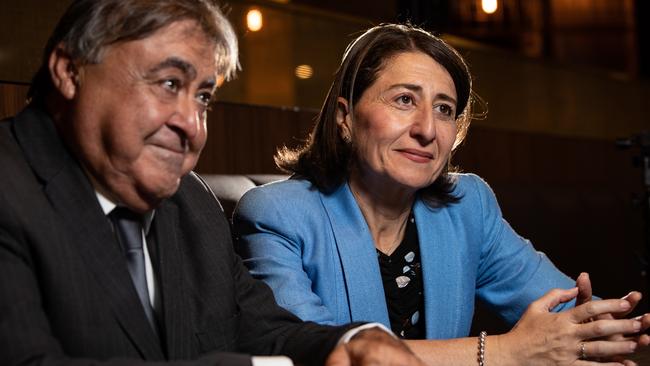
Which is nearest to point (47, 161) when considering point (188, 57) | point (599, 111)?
point (188, 57)

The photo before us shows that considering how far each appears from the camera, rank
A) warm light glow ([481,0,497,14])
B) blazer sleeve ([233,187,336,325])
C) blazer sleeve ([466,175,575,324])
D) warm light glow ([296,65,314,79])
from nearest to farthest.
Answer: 1. blazer sleeve ([233,187,336,325])
2. blazer sleeve ([466,175,575,324])
3. warm light glow ([296,65,314,79])
4. warm light glow ([481,0,497,14])

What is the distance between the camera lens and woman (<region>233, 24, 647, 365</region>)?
6.61 feet

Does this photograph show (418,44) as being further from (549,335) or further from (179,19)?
(179,19)

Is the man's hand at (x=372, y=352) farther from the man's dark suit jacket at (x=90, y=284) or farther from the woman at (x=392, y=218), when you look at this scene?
the woman at (x=392, y=218)

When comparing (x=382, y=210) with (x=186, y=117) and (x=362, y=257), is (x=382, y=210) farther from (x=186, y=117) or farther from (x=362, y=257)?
(x=186, y=117)

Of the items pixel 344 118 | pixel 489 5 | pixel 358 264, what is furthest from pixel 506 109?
pixel 358 264

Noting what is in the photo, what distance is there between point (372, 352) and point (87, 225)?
1.52ft

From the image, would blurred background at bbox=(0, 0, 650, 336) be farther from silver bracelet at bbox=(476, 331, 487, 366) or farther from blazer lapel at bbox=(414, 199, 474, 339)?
silver bracelet at bbox=(476, 331, 487, 366)

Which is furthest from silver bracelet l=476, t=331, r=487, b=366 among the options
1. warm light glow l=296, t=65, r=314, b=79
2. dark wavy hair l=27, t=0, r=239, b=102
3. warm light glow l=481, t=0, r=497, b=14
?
warm light glow l=481, t=0, r=497, b=14

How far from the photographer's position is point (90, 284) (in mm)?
1307

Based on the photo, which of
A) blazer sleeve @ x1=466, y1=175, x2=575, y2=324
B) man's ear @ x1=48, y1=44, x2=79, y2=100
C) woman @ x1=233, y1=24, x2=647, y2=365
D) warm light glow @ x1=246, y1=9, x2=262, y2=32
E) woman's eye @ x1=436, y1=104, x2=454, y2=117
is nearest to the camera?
man's ear @ x1=48, y1=44, x2=79, y2=100

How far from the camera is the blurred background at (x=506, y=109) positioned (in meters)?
2.67

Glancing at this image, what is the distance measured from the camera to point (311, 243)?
79.7 inches

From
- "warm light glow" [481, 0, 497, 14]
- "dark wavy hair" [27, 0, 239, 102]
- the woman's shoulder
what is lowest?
the woman's shoulder
